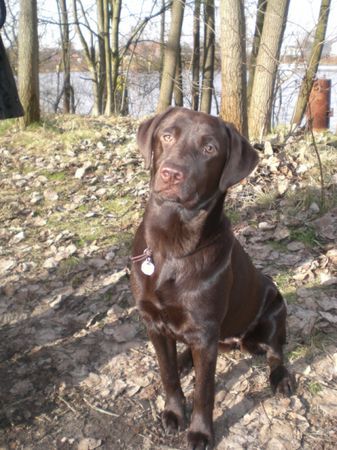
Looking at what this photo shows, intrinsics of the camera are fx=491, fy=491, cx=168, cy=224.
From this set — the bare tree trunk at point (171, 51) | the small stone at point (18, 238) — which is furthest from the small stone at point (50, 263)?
the bare tree trunk at point (171, 51)

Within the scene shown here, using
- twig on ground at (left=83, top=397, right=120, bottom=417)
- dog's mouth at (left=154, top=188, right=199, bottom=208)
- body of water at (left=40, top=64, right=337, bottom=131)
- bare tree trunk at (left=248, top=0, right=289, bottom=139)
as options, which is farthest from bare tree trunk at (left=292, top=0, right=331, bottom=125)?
twig on ground at (left=83, top=397, right=120, bottom=417)

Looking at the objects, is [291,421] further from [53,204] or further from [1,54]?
[53,204]

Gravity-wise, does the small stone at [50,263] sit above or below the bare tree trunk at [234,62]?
below

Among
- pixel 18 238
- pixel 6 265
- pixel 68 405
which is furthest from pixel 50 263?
pixel 68 405

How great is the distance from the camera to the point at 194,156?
245 cm

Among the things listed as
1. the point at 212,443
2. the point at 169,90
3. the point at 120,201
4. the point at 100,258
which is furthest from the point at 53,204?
the point at 169,90

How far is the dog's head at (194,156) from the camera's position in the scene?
7.85 ft

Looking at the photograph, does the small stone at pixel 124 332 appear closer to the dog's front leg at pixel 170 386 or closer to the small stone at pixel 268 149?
the dog's front leg at pixel 170 386

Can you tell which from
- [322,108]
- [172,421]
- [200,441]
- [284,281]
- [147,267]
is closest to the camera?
[147,267]

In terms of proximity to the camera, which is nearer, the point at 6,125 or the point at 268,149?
the point at 268,149

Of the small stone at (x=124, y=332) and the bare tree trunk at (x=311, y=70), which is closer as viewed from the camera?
the small stone at (x=124, y=332)

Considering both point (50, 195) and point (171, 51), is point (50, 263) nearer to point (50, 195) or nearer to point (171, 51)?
point (50, 195)

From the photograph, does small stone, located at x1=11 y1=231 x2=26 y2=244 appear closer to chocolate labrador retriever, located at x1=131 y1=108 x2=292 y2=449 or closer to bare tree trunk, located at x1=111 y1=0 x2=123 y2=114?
chocolate labrador retriever, located at x1=131 y1=108 x2=292 y2=449

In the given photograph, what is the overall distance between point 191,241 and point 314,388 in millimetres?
1342
